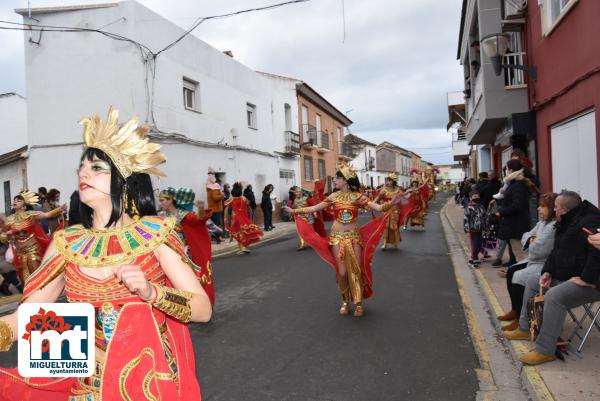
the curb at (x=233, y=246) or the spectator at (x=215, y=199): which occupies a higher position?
the spectator at (x=215, y=199)

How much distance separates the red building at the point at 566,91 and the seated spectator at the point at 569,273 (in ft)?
10.3

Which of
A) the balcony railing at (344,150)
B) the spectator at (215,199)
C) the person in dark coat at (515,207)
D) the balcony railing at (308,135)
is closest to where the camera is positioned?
the person in dark coat at (515,207)

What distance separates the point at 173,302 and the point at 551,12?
9.58 meters

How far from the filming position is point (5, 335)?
76.8 inches

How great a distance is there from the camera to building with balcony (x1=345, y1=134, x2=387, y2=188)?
50.8 m

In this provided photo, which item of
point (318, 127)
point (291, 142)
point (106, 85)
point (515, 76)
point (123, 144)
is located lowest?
point (123, 144)

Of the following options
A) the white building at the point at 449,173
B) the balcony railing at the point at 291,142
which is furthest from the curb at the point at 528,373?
the white building at the point at 449,173

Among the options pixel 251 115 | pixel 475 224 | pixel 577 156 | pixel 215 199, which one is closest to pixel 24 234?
pixel 215 199

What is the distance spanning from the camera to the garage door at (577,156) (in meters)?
7.27

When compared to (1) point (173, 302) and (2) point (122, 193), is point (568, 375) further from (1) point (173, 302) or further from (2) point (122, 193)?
(2) point (122, 193)

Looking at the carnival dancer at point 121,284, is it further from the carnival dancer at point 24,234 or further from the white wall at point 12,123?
the white wall at point 12,123

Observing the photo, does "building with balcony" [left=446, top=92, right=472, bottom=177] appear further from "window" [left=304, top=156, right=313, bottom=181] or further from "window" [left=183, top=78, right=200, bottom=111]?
"window" [left=183, top=78, right=200, bottom=111]

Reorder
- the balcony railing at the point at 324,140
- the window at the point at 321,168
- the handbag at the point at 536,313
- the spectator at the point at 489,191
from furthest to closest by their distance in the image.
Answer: the window at the point at 321,168, the balcony railing at the point at 324,140, the spectator at the point at 489,191, the handbag at the point at 536,313

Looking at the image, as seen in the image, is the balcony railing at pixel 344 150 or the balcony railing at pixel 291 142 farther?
the balcony railing at pixel 344 150
